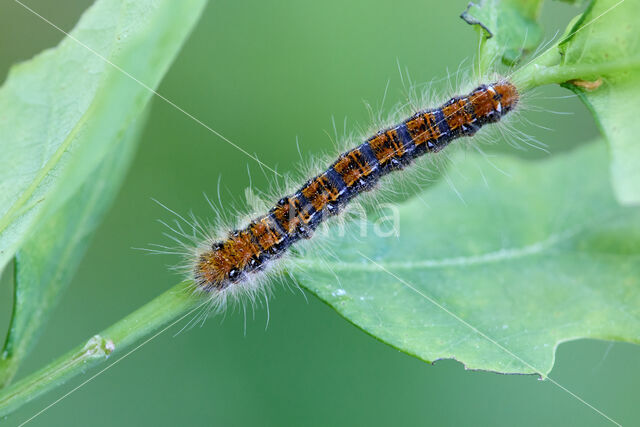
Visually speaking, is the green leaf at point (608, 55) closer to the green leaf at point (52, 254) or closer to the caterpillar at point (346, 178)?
the caterpillar at point (346, 178)

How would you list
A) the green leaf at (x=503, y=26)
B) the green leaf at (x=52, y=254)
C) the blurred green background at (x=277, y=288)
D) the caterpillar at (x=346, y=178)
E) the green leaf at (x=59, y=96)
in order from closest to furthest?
the green leaf at (x=59, y=96)
the green leaf at (x=52, y=254)
the green leaf at (x=503, y=26)
the caterpillar at (x=346, y=178)
the blurred green background at (x=277, y=288)

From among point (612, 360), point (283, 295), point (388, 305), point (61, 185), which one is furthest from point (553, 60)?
point (612, 360)

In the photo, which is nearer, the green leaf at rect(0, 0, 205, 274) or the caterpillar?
the green leaf at rect(0, 0, 205, 274)

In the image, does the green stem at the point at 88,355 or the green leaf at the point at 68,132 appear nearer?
the green leaf at the point at 68,132

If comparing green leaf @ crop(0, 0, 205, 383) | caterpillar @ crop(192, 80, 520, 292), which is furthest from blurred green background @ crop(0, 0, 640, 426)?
green leaf @ crop(0, 0, 205, 383)

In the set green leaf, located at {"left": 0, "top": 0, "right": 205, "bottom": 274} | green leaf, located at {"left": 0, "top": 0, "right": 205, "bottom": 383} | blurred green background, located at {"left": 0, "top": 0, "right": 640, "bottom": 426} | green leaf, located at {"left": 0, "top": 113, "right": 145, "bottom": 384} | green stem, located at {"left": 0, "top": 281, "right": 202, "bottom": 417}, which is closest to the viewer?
green leaf, located at {"left": 0, "top": 0, "right": 205, "bottom": 383}

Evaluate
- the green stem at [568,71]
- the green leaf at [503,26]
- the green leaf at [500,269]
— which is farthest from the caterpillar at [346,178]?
the green stem at [568,71]

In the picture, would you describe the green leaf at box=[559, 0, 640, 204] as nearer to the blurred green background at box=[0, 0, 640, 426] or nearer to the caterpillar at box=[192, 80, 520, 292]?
the caterpillar at box=[192, 80, 520, 292]

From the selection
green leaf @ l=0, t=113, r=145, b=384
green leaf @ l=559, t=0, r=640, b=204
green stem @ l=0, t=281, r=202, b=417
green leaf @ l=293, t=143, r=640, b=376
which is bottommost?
green leaf @ l=293, t=143, r=640, b=376
